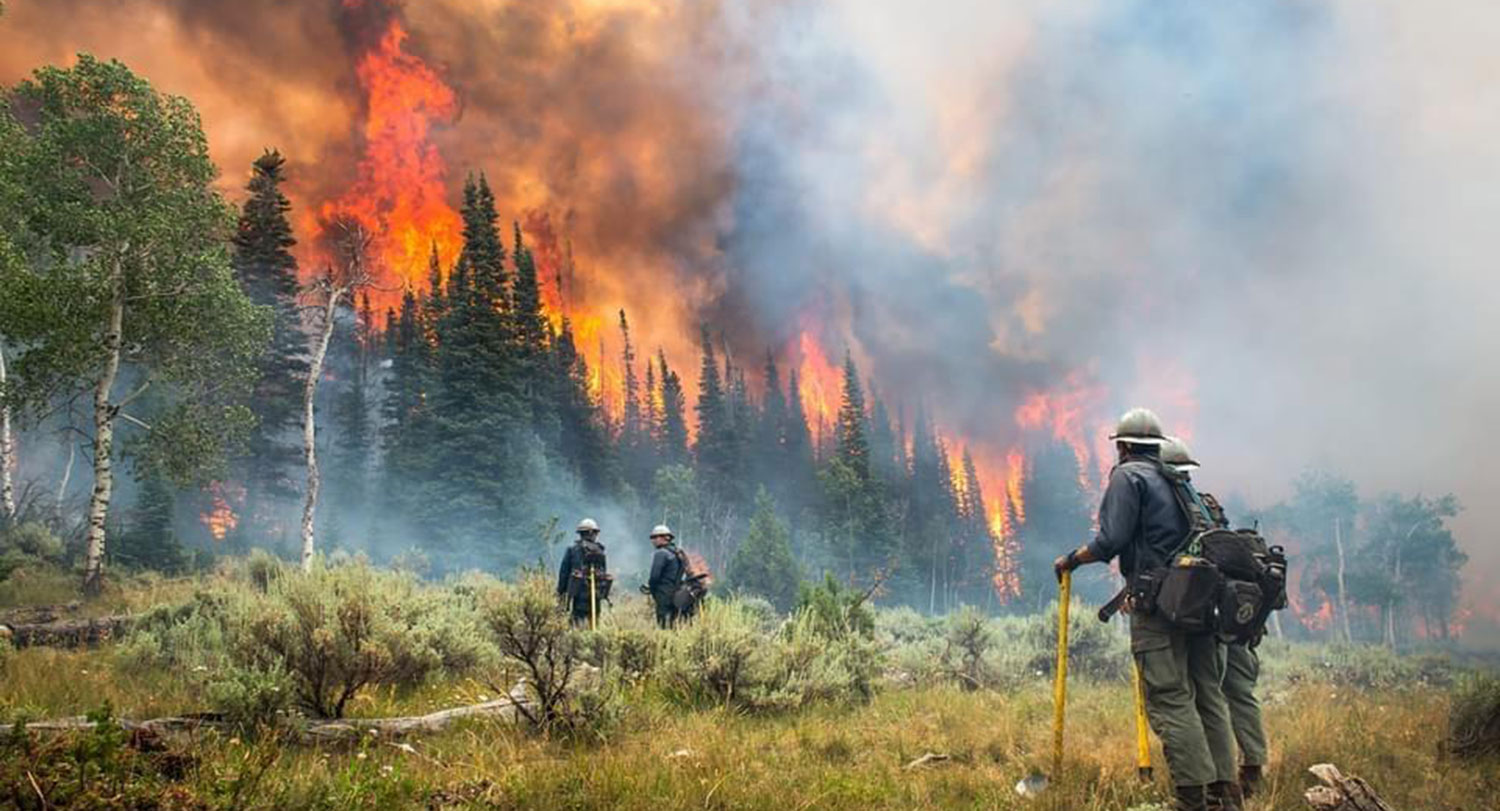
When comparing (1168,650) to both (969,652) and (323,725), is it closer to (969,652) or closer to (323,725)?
(323,725)

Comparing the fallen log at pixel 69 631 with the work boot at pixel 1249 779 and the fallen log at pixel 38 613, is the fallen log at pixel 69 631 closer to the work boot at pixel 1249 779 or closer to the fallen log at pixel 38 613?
the fallen log at pixel 38 613

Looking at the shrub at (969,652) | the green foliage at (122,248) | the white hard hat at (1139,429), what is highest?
the green foliage at (122,248)

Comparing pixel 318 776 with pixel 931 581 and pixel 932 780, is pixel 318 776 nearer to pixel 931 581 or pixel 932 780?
pixel 932 780

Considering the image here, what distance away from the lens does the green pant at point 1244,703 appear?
576cm

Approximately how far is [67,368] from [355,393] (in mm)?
28564

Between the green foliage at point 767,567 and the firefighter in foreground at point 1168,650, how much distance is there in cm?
2755

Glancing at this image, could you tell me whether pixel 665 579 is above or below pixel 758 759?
above

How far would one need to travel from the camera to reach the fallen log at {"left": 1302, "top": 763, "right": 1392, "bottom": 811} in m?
4.61

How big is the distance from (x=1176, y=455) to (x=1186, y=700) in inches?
96.1

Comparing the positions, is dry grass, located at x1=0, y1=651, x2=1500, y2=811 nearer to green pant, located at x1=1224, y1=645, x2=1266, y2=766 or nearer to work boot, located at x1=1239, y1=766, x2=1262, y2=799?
work boot, located at x1=1239, y1=766, x2=1262, y2=799

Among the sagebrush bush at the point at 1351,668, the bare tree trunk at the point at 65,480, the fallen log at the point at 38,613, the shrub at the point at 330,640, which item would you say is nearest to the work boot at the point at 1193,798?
the shrub at the point at 330,640

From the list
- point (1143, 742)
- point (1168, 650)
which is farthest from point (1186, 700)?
point (1143, 742)

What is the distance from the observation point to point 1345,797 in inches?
183

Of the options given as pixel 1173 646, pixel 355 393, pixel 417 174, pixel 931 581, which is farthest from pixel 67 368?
pixel 931 581
